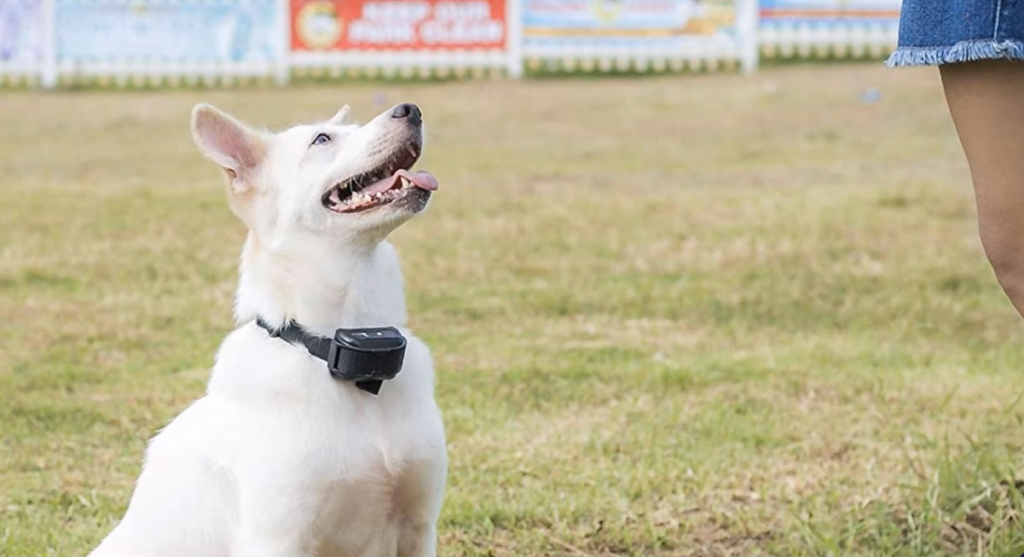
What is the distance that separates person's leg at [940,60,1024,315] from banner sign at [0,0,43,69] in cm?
1755

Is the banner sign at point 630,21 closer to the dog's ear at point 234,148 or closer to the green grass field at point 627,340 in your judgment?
the green grass field at point 627,340

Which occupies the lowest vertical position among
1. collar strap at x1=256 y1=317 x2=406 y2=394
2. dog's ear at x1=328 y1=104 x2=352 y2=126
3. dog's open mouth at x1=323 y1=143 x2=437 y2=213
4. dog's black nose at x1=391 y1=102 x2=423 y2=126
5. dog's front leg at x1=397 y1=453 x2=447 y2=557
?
dog's front leg at x1=397 y1=453 x2=447 y2=557

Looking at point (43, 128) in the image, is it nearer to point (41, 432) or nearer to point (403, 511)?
point (41, 432)

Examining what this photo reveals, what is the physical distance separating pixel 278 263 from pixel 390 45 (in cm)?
1609

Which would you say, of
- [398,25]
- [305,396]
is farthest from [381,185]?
[398,25]

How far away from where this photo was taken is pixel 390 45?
19.3 metres

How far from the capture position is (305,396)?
3.30 m

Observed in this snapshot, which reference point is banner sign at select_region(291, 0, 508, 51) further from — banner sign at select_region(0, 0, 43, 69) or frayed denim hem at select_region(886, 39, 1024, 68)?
frayed denim hem at select_region(886, 39, 1024, 68)

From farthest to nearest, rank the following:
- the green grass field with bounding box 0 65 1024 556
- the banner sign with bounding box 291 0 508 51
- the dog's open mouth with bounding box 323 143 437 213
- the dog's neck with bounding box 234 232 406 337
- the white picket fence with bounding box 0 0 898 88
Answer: the white picket fence with bounding box 0 0 898 88 < the banner sign with bounding box 291 0 508 51 < the green grass field with bounding box 0 65 1024 556 < the dog's neck with bounding box 234 232 406 337 < the dog's open mouth with bounding box 323 143 437 213

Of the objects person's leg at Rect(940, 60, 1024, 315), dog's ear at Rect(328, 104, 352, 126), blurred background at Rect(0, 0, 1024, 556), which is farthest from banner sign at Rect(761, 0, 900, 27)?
person's leg at Rect(940, 60, 1024, 315)

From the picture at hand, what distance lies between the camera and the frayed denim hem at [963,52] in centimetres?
308

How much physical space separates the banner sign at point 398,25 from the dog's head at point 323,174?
52.0ft

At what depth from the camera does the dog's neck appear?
135 inches

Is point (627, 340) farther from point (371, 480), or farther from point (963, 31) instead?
point (963, 31)
